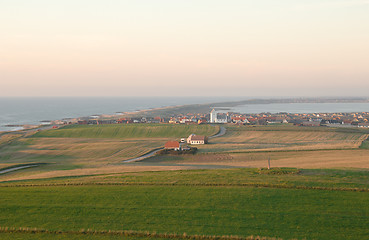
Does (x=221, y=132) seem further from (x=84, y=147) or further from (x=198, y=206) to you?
(x=198, y=206)

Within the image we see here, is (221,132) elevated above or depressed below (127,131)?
below

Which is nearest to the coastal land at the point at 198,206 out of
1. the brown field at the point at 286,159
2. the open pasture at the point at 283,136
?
the brown field at the point at 286,159

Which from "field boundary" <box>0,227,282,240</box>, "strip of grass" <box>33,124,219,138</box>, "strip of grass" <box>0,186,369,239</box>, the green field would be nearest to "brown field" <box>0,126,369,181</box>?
the green field

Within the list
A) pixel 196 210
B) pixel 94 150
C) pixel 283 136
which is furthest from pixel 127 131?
pixel 196 210

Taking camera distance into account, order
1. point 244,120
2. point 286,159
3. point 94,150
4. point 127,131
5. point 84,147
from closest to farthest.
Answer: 1. point 286,159
2. point 94,150
3. point 84,147
4. point 127,131
5. point 244,120

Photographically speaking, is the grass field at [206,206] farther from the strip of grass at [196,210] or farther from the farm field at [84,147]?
the farm field at [84,147]

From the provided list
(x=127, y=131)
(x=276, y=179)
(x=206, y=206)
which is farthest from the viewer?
(x=127, y=131)
